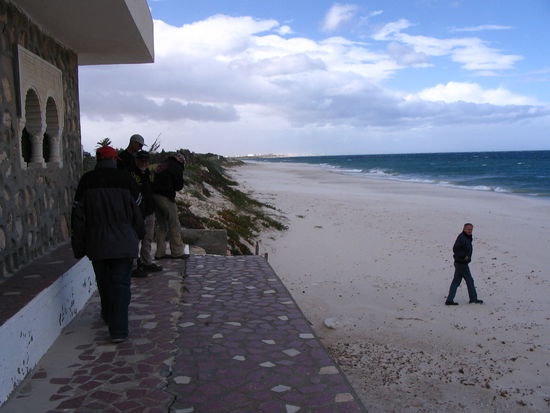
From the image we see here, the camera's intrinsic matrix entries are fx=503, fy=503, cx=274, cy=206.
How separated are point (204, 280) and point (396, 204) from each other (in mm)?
17907

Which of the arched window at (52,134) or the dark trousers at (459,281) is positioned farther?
the dark trousers at (459,281)

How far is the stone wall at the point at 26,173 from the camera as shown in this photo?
15.6 ft

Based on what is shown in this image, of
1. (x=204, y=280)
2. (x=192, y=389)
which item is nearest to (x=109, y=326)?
(x=192, y=389)

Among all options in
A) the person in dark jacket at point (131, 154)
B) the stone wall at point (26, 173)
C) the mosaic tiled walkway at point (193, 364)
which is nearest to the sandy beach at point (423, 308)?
the mosaic tiled walkway at point (193, 364)

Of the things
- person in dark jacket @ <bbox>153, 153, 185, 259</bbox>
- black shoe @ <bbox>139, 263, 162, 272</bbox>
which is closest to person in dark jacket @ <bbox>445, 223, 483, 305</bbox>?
person in dark jacket @ <bbox>153, 153, 185, 259</bbox>

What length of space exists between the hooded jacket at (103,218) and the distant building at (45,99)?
111 cm

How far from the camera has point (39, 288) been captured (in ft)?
14.2

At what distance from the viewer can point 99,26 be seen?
5754 millimetres

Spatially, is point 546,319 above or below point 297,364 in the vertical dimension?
below

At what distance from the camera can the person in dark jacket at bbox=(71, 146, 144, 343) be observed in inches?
159

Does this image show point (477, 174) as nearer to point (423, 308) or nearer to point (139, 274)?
point (423, 308)

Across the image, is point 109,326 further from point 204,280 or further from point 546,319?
point 546,319

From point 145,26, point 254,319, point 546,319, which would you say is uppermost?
point 145,26

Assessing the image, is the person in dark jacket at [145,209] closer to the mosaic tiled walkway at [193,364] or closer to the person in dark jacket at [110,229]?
the mosaic tiled walkway at [193,364]
